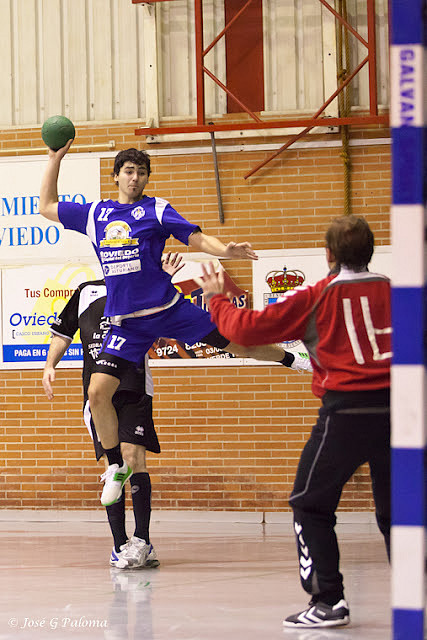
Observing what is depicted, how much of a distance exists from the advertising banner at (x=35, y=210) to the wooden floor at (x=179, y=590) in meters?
2.81

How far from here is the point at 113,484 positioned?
16.8 ft

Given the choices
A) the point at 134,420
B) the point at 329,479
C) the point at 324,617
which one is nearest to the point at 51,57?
the point at 134,420

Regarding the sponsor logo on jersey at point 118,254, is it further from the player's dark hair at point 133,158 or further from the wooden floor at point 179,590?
the wooden floor at point 179,590

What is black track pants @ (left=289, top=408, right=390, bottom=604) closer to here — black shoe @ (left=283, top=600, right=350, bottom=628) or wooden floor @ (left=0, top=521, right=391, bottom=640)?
black shoe @ (left=283, top=600, right=350, bottom=628)

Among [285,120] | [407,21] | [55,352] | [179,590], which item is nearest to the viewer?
[407,21]

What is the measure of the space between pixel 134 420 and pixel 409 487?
12.6 feet

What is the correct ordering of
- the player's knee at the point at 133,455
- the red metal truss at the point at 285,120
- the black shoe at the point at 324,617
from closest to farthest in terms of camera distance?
the black shoe at the point at 324,617
the player's knee at the point at 133,455
the red metal truss at the point at 285,120

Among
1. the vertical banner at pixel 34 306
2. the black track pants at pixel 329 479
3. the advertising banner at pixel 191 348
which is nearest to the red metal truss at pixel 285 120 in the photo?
the advertising banner at pixel 191 348

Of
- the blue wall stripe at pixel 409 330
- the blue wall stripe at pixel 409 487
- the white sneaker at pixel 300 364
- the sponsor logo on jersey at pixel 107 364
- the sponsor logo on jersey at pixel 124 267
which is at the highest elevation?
the sponsor logo on jersey at pixel 124 267

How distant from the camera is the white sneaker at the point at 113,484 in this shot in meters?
5.11

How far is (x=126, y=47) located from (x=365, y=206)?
9.12ft

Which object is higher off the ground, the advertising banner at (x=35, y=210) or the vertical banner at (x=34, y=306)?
the advertising banner at (x=35, y=210)

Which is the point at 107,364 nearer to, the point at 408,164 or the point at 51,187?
the point at 51,187

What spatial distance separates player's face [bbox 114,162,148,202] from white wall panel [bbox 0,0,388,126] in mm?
3142
